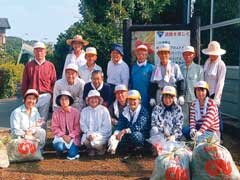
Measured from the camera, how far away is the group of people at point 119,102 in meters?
7.59

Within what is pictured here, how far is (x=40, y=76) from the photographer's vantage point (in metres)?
8.20

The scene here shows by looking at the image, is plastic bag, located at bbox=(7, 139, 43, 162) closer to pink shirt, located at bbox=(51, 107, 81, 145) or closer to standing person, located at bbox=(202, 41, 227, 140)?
pink shirt, located at bbox=(51, 107, 81, 145)

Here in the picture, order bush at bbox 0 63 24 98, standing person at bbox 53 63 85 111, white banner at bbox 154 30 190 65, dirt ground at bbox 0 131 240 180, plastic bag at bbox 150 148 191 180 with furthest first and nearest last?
bush at bbox 0 63 24 98 < white banner at bbox 154 30 190 65 < standing person at bbox 53 63 85 111 < dirt ground at bbox 0 131 240 180 < plastic bag at bbox 150 148 191 180

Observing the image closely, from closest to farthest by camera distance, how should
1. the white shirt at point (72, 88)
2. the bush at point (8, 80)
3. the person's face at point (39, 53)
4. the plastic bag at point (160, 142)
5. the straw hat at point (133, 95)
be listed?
the plastic bag at point (160, 142), the straw hat at point (133, 95), the white shirt at point (72, 88), the person's face at point (39, 53), the bush at point (8, 80)

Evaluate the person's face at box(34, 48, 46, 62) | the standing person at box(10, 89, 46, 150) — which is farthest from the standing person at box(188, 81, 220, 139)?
the person's face at box(34, 48, 46, 62)

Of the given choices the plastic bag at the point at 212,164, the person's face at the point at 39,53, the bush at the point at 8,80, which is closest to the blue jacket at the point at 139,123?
the person's face at the point at 39,53

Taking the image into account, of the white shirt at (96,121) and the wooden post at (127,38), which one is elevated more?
the wooden post at (127,38)

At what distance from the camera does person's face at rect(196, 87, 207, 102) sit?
7.31 metres

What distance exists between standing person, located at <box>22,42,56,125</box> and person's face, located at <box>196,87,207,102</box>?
8.18 ft

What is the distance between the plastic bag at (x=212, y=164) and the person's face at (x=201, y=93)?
1.63 meters

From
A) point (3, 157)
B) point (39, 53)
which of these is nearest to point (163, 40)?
point (39, 53)

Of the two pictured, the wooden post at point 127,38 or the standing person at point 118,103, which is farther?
the wooden post at point 127,38

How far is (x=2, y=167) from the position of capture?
7.07 m

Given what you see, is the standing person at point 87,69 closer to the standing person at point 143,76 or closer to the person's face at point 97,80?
the person's face at point 97,80
